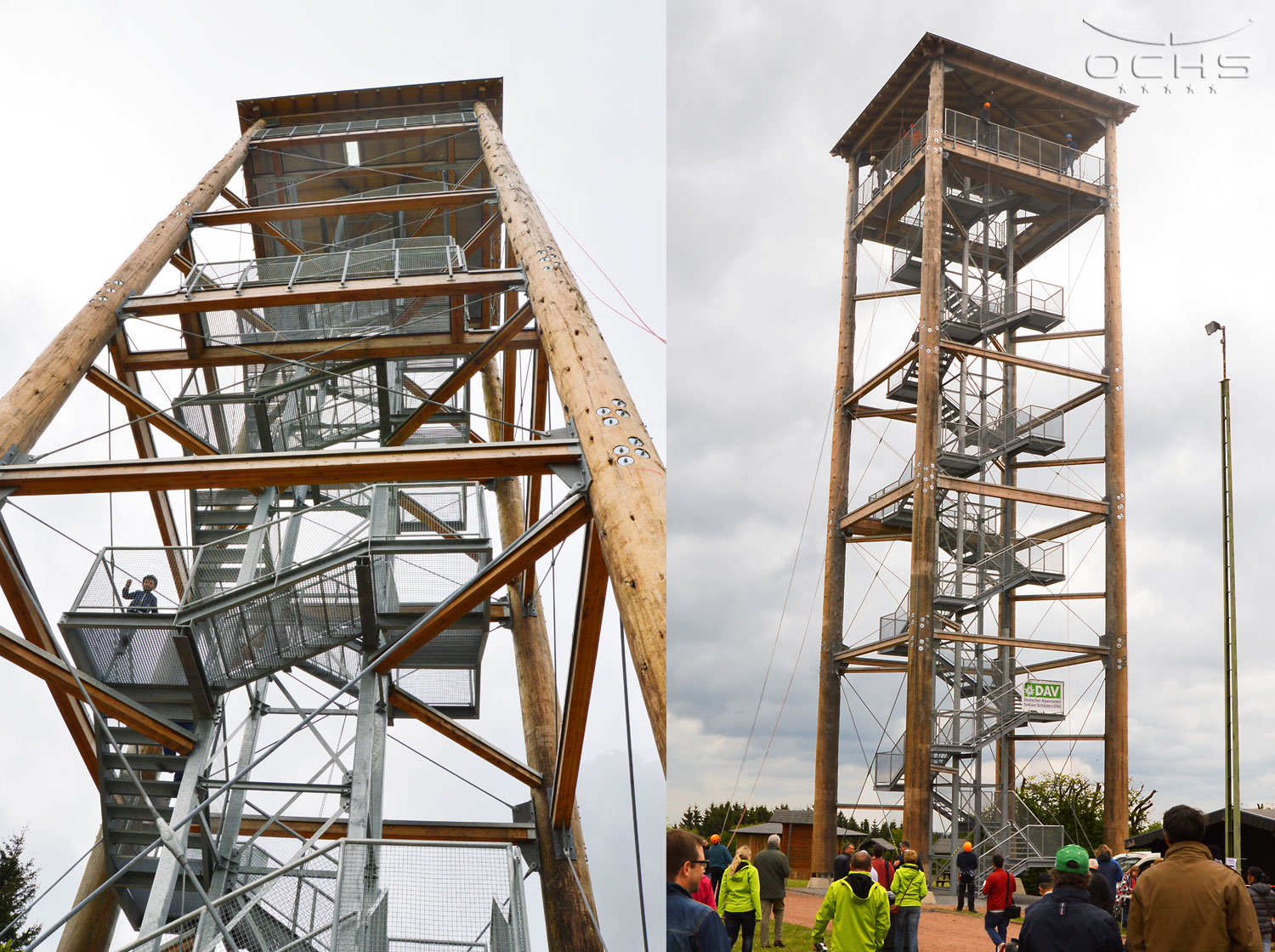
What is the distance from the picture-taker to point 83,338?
29.3 feet

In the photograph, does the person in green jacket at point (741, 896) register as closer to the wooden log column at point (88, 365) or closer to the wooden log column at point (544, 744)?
the wooden log column at point (544, 744)

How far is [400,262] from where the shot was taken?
11938 mm

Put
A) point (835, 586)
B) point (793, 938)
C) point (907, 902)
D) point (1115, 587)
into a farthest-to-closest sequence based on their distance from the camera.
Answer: point (835, 586) < point (1115, 587) < point (793, 938) < point (907, 902)

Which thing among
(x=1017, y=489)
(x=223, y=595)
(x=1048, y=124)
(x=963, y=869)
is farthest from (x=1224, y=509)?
(x=1048, y=124)

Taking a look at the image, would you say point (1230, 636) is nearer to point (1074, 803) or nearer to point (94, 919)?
point (94, 919)

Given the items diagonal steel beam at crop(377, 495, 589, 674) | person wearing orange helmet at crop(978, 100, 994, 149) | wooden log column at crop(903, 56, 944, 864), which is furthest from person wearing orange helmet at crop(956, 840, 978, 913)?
person wearing orange helmet at crop(978, 100, 994, 149)

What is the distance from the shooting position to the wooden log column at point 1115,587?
19094 mm

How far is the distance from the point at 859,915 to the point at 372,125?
11709 millimetres

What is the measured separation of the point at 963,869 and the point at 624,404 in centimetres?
1211

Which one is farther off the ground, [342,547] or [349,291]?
[349,291]

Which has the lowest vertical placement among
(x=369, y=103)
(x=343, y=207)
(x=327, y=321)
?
(x=327, y=321)

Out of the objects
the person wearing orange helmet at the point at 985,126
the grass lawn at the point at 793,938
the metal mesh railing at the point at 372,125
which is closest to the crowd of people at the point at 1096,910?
the grass lawn at the point at 793,938

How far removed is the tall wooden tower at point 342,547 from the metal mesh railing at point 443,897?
0.6 inches

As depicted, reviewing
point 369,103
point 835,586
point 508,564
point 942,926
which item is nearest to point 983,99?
point 835,586
